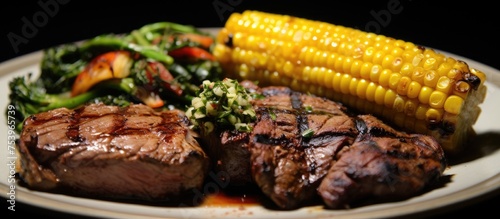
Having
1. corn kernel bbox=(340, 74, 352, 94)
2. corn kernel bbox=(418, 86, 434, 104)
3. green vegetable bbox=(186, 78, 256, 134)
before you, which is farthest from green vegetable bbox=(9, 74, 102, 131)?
corn kernel bbox=(418, 86, 434, 104)

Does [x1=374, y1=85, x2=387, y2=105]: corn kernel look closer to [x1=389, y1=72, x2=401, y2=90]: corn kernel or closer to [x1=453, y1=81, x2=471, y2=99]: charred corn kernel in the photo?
[x1=389, y1=72, x2=401, y2=90]: corn kernel

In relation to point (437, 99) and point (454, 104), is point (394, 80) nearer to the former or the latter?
point (437, 99)

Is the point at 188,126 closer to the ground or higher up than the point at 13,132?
higher up

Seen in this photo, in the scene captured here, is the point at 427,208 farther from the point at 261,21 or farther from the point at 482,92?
the point at 261,21

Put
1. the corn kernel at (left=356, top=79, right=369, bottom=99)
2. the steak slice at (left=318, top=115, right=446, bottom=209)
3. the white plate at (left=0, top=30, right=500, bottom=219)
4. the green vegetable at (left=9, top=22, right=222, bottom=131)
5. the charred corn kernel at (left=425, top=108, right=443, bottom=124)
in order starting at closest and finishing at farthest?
the white plate at (left=0, top=30, right=500, bottom=219) → the steak slice at (left=318, top=115, right=446, bottom=209) → the charred corn kernel at (left=425, top=108, right=443, bottom=124) → the corn kernel at (left=356, top=79, right=369, bottom=99) → the green vegetable at (left=9, top=22, right=222, bottom=131)

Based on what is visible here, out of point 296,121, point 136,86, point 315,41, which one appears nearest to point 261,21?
point 315,41

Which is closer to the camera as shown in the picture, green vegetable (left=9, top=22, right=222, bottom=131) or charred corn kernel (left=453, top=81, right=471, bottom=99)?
charred corn kernel (left=453, top=81, right=471, bottom=99)

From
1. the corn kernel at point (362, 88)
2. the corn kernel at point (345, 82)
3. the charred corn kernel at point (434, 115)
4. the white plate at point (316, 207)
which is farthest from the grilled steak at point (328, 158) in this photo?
the corn kernel at point (345, 82)
